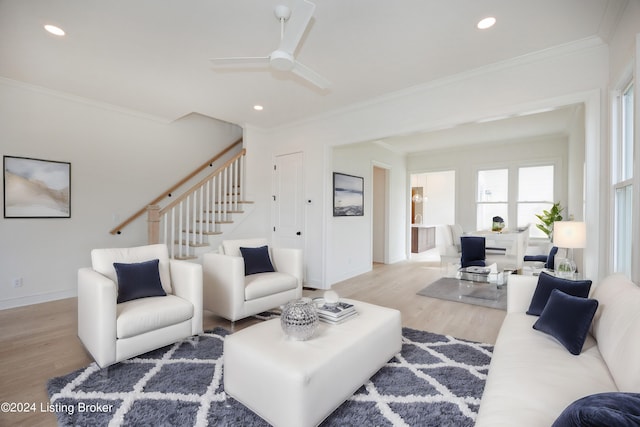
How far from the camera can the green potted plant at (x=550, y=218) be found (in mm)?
5418

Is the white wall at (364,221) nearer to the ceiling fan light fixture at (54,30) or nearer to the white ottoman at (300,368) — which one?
the white ottoman at (300,368)

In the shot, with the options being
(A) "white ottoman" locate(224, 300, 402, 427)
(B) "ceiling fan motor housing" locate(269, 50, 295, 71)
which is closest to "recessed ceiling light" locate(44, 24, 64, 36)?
(B) "ceiling fan motor housing" locate(269, 50, 295, 71)

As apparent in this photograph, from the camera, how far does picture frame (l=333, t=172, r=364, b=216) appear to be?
511cm

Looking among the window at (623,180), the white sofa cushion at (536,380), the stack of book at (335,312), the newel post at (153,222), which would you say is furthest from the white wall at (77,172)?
the window at (623,180)

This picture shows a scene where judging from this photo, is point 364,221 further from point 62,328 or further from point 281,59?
point 62,328

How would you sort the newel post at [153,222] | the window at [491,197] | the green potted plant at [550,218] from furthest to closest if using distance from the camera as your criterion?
the window at [491,197]
the green potted plant at [550,218]
the newel post at [153,222]

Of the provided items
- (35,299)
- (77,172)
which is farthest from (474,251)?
(35,299)

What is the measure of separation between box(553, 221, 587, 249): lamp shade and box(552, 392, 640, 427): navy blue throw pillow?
228 centimetres

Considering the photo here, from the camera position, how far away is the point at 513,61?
9.98 ft

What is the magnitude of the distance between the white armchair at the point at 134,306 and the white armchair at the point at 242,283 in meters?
0.39

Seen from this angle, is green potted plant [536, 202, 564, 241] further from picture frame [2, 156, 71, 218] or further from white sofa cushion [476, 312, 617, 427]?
picture frame [2, 156, 71, 218]

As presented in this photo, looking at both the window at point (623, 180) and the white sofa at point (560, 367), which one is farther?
the window at point (623, 180)

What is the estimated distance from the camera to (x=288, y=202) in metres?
5.15

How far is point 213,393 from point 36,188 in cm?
375
